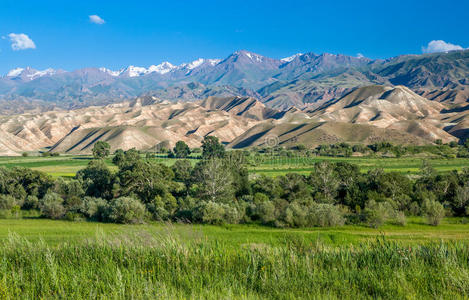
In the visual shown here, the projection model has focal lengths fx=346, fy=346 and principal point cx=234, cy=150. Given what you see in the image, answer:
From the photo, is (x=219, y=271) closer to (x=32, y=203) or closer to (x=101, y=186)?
(x=101, y=186)

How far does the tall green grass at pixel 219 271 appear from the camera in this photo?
6113mm

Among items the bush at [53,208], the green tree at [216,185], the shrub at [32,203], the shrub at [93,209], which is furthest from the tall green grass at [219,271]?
the shrub at [32,203]

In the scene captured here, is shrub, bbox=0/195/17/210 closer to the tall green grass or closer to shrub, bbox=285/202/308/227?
shrub, bbox=285/202/308/227

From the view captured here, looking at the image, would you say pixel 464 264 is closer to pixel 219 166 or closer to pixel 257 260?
Answer: pixel 257 260

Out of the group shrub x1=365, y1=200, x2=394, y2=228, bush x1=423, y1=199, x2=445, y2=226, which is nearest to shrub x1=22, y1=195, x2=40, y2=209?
shrub x1=365, y1=200, x2=394, y2=228

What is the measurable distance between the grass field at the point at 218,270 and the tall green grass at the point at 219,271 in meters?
0.02

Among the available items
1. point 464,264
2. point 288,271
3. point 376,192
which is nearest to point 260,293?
point 288,271

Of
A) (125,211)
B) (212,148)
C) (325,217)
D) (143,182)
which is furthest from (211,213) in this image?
(212,148)

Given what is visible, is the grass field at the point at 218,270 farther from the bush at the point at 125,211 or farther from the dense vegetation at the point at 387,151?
the dense vegetation at the point at 387,151

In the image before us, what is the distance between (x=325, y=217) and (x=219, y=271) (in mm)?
37113

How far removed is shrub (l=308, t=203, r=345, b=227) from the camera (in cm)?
4175

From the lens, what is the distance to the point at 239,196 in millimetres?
59812

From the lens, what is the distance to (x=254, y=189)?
62.4 meters

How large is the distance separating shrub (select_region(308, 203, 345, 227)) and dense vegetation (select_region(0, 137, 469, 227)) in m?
0.12
